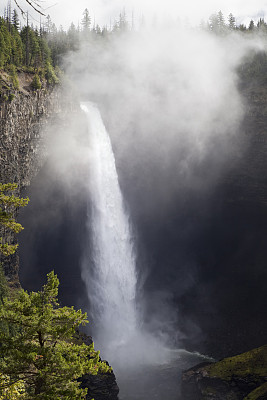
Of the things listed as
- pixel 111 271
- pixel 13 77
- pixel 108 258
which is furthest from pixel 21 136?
pixel 111 271

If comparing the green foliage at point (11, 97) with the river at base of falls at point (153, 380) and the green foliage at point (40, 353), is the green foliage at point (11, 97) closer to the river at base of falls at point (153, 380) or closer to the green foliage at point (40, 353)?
the green foliage at point (40, 353)

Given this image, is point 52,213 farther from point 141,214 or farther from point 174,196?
point 174,196

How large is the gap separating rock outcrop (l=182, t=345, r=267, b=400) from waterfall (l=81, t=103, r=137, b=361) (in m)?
10.0

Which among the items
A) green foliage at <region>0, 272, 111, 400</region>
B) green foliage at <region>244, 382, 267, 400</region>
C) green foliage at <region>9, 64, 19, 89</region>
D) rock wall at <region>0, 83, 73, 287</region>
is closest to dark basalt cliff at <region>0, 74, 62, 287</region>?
rock wall at <region>0, 83, 73, 287</region>

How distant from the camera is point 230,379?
2769cm

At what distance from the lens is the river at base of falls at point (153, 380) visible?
2859 cm

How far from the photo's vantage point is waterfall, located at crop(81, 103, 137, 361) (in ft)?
127

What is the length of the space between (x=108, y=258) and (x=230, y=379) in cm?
1808

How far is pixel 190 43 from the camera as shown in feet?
198

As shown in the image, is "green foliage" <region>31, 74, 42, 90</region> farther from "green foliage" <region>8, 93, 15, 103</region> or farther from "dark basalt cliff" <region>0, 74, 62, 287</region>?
"green foliage" <region>8, 93, 15, 103</region>

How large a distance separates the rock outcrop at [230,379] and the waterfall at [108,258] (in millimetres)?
10037

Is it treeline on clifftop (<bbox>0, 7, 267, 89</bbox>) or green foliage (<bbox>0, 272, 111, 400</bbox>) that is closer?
green foliage (<bbox>0, 272, 111, 400</bbox>)

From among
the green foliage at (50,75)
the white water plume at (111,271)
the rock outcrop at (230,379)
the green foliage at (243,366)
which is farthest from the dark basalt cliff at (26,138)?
the green foliage at (243,366)

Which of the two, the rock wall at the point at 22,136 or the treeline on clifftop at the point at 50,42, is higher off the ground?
the treeline on clifftop at the point at 50,42
